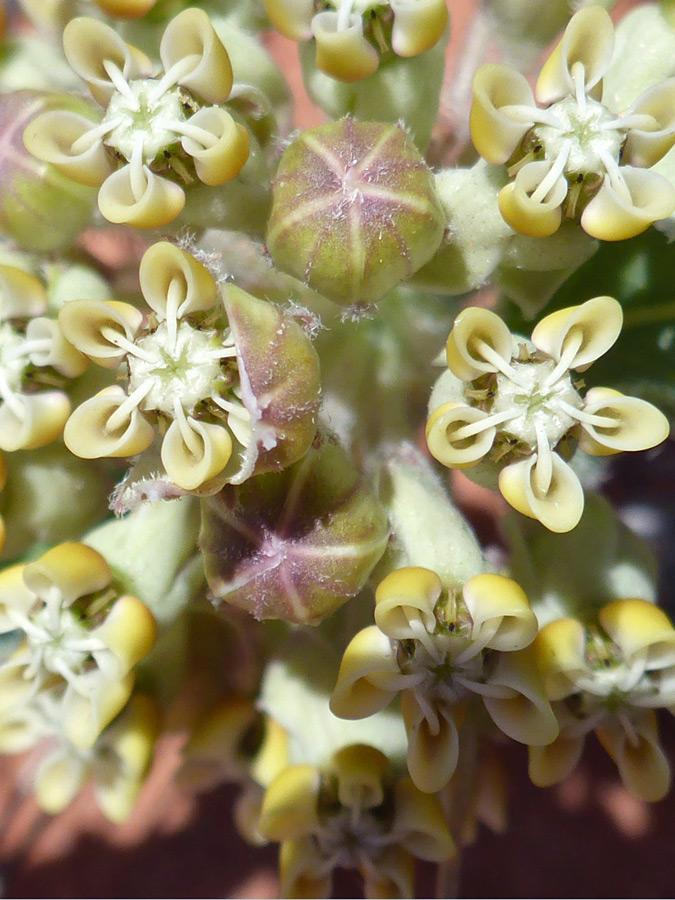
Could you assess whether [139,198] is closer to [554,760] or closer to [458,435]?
[458,435]

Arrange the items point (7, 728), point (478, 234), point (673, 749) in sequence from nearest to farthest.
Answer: point (478, 234) → point (7, 728) → point (673, 749)

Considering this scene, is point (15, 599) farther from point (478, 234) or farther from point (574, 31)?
point (574, 31)

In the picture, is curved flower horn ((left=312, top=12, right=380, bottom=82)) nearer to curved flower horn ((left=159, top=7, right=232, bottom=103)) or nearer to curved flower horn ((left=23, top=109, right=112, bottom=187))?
curved flower horn ((left=159, top=7, right=232, bottom=103))

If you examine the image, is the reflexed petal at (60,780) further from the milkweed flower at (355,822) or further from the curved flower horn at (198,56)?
the curved flower horn at (198,56)

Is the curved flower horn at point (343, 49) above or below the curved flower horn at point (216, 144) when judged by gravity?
above

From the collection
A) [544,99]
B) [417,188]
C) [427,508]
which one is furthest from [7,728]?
[544,99]

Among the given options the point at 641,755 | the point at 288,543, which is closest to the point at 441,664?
the point at 288,543

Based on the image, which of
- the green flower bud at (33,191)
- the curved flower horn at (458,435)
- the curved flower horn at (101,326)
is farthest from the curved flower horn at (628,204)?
the green flower bud at (33,191)
